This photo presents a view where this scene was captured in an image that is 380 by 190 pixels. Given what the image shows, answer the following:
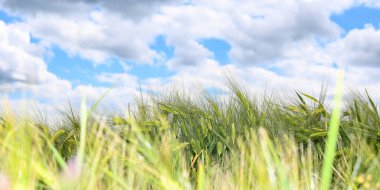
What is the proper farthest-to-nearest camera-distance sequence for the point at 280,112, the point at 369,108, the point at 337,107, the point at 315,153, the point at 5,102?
the point at 280,112 → the point at 369,108 → the point at 315,153 → the point at 5,102 → the point at 337,107

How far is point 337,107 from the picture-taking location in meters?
0.65

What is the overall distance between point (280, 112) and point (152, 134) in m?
0.70

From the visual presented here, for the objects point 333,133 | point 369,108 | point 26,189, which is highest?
point 369,108

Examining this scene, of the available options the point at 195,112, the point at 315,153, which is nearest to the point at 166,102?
the point at 195,112

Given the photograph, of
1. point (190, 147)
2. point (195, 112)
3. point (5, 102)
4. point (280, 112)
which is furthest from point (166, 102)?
point (5, 102)

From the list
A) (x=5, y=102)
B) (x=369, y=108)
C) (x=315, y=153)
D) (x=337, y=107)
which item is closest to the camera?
(x=337, y=107)

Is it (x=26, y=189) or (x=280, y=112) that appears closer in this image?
(x=26, y=189)

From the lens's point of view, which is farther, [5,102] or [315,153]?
[315,153]

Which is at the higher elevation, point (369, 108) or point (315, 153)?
point (369, 108)

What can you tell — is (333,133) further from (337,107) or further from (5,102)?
(5,102)

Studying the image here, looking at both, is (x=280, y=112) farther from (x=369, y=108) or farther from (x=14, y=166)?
(x=14, y=166)

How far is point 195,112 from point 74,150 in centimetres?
68

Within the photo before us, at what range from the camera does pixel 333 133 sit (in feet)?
2.21

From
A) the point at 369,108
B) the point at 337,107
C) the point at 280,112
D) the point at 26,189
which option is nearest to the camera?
the point at 337,107
